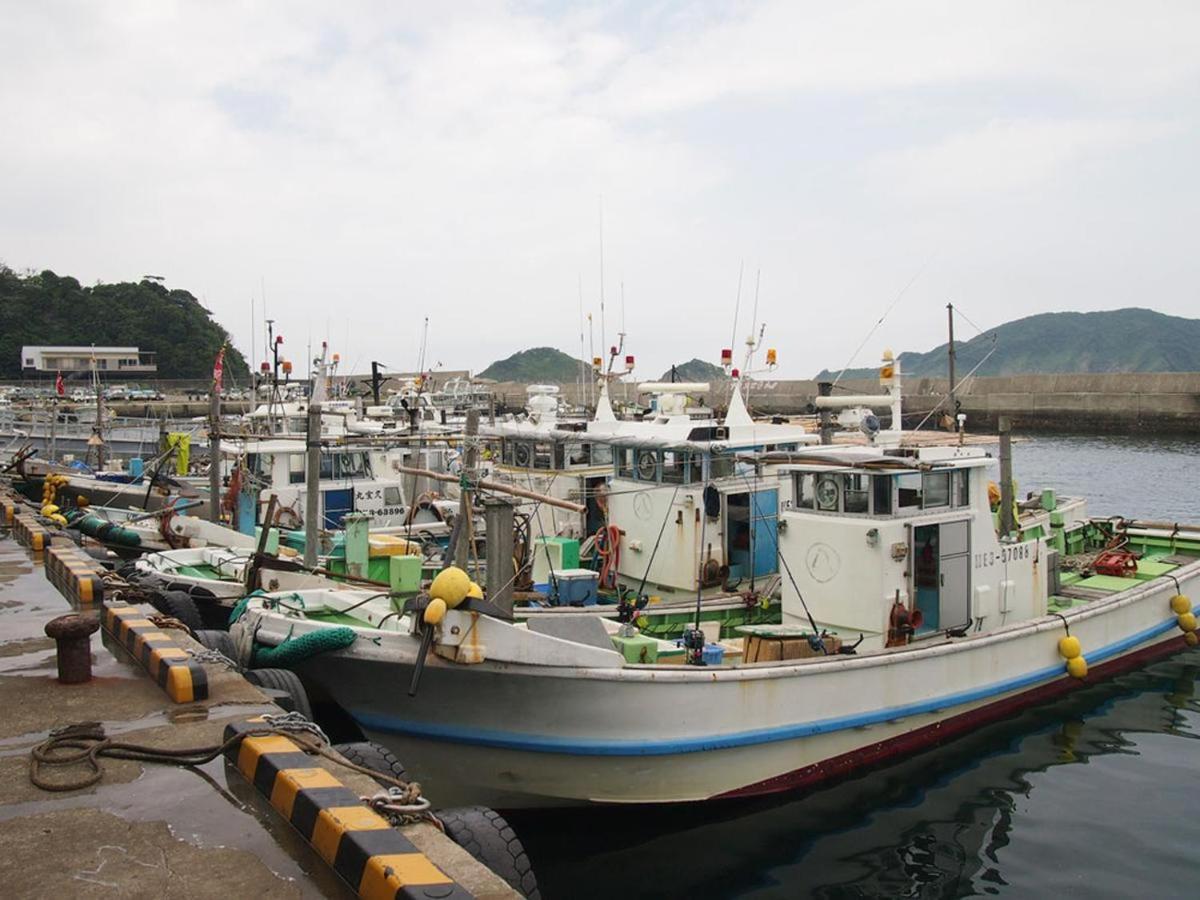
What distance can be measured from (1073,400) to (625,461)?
55.4 metres

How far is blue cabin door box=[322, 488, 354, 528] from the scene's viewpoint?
19781 millimetres

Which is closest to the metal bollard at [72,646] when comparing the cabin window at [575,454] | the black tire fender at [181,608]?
the black tire fender at [181,608]

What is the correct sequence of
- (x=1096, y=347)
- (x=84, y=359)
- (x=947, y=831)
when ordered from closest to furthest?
1. (x=947, y=831)
2. (x=84, y=359)
3. (x=1096, y=347)

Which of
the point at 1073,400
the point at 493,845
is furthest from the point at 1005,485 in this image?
the point at 1073,400

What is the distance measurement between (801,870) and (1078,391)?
6054cm

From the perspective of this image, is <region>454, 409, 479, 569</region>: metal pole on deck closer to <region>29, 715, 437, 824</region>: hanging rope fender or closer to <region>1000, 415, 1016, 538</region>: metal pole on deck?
<region>29, 715, 437, 824</region>: hanging rope fender

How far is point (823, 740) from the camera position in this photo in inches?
398

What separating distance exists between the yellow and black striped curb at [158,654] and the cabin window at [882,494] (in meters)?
7.43

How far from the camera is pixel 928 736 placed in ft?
36.8

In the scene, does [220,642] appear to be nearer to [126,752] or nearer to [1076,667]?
[126,752]

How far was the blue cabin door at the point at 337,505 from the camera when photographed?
1978 cm

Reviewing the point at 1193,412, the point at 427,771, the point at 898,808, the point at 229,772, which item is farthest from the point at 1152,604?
the point at 1193,412

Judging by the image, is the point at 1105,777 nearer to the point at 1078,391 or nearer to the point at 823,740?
the point at 823,740

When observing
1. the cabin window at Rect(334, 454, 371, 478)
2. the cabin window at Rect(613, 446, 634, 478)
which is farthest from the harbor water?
the cabin window at Rect(334, 454, 371, 478)
